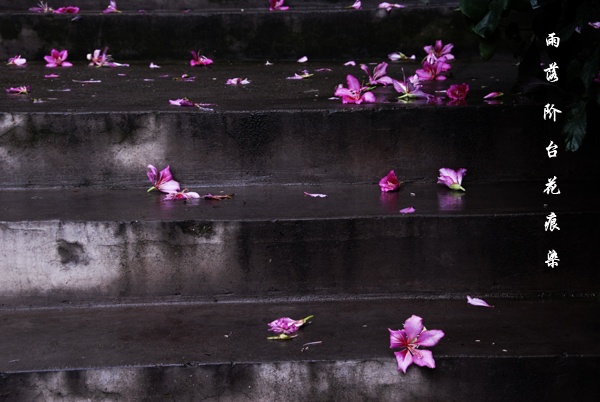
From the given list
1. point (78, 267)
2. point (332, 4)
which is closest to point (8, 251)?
point (78, 267)

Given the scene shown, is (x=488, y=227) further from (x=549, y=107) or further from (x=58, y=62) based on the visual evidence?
(x=58, y=62)

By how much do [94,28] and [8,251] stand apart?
85.1 inches

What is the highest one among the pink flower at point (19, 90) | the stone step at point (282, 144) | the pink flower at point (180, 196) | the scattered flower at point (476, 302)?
the pink flower at point (19, 90)

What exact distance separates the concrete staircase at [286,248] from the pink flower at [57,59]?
0.80 metres

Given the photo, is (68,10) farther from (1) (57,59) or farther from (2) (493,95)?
(2) (493,95)

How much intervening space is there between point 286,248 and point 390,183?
56 cm

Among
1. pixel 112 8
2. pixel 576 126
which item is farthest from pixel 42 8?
pixel 576 126

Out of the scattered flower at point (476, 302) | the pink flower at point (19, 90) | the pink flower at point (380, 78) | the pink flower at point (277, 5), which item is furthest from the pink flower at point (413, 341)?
the pink flower at point (277, 5)

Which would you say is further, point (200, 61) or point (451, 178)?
point (200, 61)

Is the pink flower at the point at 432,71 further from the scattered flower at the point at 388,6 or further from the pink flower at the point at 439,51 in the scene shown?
the scattered flower at the point at 388,6

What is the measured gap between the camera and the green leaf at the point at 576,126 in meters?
2.04

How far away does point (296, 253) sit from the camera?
2219 mm

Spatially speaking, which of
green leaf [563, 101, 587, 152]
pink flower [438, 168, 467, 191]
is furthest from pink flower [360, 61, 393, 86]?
green leaf [563, 101, 587, 152]

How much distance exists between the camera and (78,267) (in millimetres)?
2227
